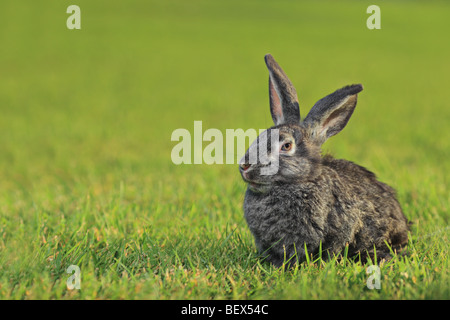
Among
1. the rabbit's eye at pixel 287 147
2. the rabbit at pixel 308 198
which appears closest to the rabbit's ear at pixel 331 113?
the rabbit at pixel 308 198

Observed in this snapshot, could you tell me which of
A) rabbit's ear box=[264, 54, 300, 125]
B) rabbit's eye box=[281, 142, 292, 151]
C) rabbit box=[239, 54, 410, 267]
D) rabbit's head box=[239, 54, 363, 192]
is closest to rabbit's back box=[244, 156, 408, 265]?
rabbit box=[239, 54, 410, 267]

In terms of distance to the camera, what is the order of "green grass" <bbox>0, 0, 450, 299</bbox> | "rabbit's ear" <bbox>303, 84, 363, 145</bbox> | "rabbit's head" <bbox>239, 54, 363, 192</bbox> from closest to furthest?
"green grass" <bbox>0, 0, 450, 299</bbox> → "rabbit's head" <bbox>239, 54, 363, 192</bbox> → "rabbit's ear" <bbox>303, 84, 363, 145</bbox>

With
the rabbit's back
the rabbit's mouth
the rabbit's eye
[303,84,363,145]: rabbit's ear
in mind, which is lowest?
the rabbit's back

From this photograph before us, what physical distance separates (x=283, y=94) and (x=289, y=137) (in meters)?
0.44

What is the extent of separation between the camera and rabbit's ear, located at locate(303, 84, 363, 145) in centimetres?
420

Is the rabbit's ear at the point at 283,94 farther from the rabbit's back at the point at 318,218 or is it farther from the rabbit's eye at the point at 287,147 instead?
the rabbit's back at the point at 318,218

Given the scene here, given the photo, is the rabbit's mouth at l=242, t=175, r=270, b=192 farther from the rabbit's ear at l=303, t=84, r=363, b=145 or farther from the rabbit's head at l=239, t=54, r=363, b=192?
the rabbit's ear at l=303, t=84, r=363, b=145

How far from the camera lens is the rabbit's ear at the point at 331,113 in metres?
4.20

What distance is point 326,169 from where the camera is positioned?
4316 mm

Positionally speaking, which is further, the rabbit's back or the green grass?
the rabbit's back

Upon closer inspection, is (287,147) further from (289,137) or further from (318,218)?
(318,218)

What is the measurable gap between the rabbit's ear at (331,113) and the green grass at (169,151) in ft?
2.28

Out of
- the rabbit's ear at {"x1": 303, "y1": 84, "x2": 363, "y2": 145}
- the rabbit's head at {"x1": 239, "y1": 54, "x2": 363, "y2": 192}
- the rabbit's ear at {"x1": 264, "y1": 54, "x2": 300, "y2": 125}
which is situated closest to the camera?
the rabbit's head at {"x1": 239, "y1": 54, "x2": 363, "y2": 192}

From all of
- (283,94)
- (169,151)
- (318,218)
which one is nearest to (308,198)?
(318,218)
